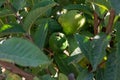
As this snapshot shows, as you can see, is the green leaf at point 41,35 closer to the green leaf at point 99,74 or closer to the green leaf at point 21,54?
the green leaf at point 99,74

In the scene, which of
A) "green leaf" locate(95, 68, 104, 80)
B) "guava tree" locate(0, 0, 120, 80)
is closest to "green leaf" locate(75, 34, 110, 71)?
"guava tree" locate(0, 0, 120, 80)

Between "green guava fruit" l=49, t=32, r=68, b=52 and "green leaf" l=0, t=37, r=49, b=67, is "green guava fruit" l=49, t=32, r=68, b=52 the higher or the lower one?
the lower one

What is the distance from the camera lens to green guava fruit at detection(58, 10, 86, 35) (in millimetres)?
1089

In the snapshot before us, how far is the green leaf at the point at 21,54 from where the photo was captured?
58 centimetres

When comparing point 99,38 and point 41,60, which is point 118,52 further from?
point 41,60

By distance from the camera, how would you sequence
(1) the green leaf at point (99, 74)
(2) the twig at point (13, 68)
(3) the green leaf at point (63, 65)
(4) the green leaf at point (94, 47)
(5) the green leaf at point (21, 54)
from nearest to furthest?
1. (5) the green leaf at point (21, 54)
2. (2) the twig at point (13, 68)
3. (4) the green leaf at point (94, 47)
4. (1) the green leaf at point (99, 74)
5. (3) the green leaf at point (63, 65)

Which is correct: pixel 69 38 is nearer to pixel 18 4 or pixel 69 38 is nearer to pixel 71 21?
pixel 71 21

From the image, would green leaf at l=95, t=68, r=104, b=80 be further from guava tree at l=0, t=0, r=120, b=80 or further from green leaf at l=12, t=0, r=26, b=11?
green leaf at l=12, t=0, r=26, b=11

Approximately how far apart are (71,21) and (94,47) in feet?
0.79

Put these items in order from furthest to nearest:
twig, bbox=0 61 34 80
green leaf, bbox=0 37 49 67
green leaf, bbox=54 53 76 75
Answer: green leaf, bbox=54 53 76 75, twig, bbox=0 61 34 80, green leaf, bbox=0 37 49 67

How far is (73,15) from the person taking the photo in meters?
1.09

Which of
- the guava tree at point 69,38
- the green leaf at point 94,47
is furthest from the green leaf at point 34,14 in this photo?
the green leaf at point 94,47

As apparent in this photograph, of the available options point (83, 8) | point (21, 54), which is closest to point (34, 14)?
point (83, 8)

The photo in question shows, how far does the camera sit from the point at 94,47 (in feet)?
2.95
